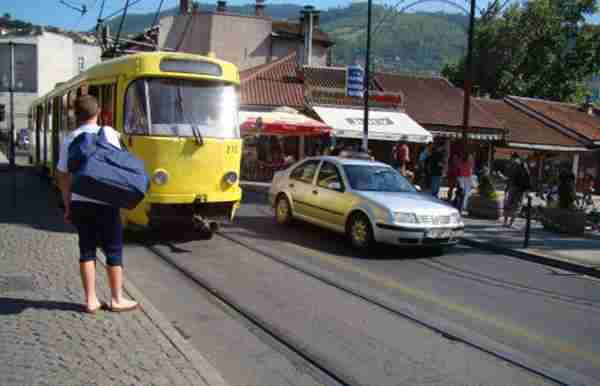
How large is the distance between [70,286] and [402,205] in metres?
5.75

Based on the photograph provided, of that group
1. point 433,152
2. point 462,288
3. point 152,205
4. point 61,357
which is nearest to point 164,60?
point 152,205

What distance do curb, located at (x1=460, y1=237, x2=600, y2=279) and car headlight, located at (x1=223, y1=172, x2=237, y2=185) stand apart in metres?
5.16

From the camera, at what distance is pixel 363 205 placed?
10.7m

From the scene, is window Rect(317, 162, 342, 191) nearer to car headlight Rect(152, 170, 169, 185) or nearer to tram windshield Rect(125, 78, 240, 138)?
tram windshield Rect(125, 78, 240, 138)

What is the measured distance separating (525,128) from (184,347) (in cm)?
3425

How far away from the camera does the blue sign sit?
77.5 ft

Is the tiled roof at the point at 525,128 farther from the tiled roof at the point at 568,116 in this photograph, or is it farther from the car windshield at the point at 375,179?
the car windshield at the point at 375,179

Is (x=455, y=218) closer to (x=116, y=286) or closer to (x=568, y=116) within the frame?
(x=116, y=286)

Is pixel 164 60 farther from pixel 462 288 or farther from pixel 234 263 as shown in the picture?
pixel 462 288

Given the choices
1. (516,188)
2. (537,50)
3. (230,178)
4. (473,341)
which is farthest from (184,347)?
(537,50)

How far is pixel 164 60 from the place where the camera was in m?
10.2

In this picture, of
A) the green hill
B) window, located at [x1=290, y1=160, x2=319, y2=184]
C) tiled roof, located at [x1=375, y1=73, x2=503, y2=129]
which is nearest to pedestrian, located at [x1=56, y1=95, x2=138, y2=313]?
window, located at [x1=290, y1=160, x2=319, y2=184]

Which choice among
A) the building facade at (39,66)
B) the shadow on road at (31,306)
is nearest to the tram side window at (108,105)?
the shadow on road at (31,306)

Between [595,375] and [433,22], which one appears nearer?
[595,375]
